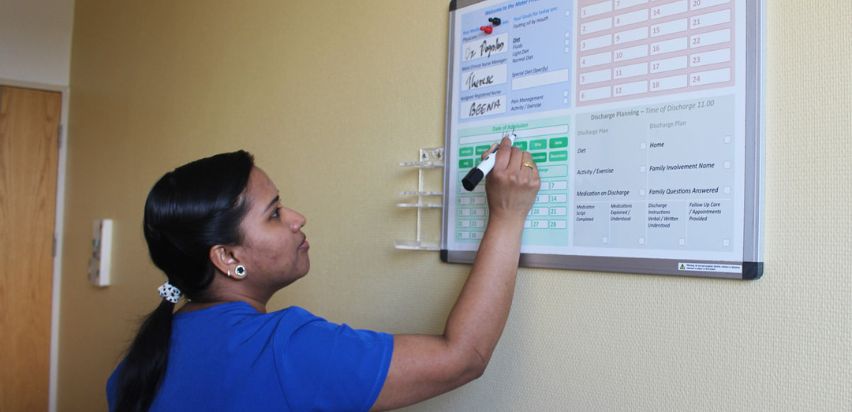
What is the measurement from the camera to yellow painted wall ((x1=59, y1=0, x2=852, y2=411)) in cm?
87

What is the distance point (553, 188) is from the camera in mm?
1132

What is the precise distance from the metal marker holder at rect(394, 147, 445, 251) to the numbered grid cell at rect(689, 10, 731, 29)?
0.53 meters

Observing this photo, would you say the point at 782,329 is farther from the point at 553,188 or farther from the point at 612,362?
the point at 553,188

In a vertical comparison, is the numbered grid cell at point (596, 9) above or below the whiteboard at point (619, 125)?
above

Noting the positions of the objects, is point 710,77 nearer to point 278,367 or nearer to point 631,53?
point 631,53

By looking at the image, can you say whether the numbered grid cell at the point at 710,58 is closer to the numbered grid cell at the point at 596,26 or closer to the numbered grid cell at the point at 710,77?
the numbered grid cell at the point at 710,77

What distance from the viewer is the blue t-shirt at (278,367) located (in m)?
0.95

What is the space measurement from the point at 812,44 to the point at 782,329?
0.40m

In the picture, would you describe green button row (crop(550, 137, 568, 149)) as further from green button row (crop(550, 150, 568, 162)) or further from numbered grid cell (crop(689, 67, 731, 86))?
numbered grid cell (crop(689, 67, 731, 86))

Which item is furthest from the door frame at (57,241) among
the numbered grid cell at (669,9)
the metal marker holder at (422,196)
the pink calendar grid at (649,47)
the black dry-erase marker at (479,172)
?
the numbered grid cell at (669,9)

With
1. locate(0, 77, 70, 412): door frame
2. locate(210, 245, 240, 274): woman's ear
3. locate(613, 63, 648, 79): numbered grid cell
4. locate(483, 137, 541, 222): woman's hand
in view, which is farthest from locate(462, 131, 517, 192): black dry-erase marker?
locate(0, 77, 70, 412): door frame

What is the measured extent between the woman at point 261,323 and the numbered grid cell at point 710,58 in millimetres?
305

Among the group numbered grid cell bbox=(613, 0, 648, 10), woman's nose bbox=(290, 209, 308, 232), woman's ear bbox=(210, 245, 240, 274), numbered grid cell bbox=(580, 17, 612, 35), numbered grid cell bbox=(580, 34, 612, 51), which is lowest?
woman's ear bbox=(210, 245, 240, 274)

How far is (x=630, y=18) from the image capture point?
41.5 inches
